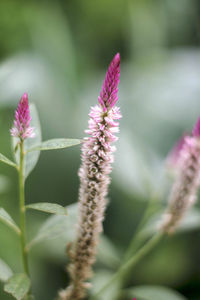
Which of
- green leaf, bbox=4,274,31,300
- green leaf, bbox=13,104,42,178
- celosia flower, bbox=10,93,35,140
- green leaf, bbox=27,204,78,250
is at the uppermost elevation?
celosia flower, bbox=10,93,35,140

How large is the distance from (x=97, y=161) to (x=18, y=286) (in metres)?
0.35

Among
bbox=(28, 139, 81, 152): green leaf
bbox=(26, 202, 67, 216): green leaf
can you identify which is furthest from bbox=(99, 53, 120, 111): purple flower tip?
bbox=(26, 202, 67, 216): green leaf

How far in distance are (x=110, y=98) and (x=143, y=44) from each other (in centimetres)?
309

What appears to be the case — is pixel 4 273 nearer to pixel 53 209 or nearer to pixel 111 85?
pixel 53 209

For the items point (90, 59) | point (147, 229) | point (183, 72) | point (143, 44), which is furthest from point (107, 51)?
point (147, 229)

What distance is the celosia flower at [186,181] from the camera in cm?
121

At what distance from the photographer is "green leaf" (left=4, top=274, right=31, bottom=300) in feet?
2.80

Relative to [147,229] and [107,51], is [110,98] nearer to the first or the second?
[147,229]

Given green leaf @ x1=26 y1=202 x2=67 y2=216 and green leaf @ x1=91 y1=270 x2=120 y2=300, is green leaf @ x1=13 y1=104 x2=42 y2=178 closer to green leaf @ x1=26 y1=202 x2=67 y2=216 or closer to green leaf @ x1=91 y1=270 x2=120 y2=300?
green leaf @ x1=26 y1=202 x2=67 y2=216

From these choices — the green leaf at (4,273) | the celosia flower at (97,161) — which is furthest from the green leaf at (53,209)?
the green leaf at (4,273)

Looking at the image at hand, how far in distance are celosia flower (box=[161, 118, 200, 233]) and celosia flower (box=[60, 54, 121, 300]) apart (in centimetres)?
37

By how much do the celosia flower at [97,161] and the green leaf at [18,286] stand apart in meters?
0.18

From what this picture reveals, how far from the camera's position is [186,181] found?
Result: 1.23 metres

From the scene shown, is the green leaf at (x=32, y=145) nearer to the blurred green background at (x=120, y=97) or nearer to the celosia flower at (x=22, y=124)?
the celosia flower at (x=22, y=124)
